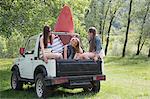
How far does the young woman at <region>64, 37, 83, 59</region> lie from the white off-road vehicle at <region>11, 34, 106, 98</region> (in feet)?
2.08

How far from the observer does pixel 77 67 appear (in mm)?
11938

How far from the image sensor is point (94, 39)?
12953mm

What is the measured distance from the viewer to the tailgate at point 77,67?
456 inches

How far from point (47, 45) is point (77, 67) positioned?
139 centimetres

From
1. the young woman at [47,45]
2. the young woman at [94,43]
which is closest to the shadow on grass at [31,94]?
the young woman at [47,45]

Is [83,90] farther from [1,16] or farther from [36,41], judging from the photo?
[1,16]

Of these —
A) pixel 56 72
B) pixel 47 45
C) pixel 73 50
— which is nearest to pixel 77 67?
pixel 56 72

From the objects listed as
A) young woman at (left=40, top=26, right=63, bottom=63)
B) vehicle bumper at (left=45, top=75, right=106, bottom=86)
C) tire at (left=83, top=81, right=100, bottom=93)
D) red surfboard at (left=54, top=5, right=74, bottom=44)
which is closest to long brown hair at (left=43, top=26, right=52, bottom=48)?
young woman at (left=40, top=26, right=63, bottom=63)

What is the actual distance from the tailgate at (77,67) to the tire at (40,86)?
0.64 metres

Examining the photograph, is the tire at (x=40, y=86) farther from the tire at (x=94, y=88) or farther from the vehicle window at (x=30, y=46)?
the tire at (x=94, y=88)

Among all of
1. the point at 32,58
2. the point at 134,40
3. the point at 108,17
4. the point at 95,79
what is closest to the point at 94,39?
the point at 95,79

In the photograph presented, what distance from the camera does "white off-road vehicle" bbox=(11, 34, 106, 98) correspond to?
1153cm

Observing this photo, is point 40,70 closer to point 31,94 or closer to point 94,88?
point 31,94

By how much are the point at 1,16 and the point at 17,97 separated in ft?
30.1
